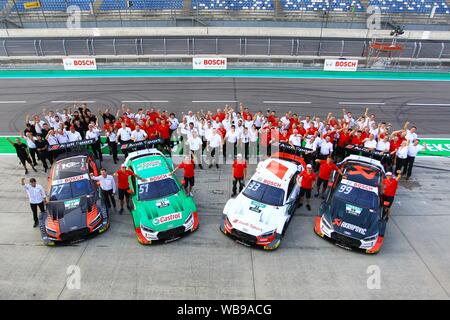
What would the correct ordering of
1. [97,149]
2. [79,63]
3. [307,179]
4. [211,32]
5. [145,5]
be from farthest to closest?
[145,5]
[211,32]
[79,63]
[97,149]
[307,179]

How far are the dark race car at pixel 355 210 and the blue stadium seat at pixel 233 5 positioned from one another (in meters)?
28.9

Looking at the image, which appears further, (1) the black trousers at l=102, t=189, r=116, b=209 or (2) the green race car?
(1) the black trousers at l=102, t=189, r=116, b=209

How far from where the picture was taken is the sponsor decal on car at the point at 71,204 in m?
8.88

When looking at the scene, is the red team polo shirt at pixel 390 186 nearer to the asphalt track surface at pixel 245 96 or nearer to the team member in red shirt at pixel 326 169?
the team member in red shirt at pixel 326 169

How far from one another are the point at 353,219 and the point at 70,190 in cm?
796

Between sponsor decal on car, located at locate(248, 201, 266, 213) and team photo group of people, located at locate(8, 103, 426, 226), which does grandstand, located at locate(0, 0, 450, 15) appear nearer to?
team photo group of people, located at locate(8, 103, 426, 226)

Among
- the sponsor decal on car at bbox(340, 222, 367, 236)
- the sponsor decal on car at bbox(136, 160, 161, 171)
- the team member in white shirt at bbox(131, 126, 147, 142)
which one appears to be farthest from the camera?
the team member in white shirt at bbox(131, 126, 147, 142)

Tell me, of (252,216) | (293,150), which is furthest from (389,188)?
(252,216)

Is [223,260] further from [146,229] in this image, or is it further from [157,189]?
[157,189]

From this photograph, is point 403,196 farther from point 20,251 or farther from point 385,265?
point 20,251

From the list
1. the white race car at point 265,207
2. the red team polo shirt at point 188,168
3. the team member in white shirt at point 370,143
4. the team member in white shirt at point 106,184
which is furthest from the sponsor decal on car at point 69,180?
the team member in white shirt at point 370,143

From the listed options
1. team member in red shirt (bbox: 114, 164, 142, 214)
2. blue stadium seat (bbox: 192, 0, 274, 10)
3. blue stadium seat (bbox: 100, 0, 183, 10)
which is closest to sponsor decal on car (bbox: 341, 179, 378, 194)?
team member in red shirt (bbox: 114, 164, 142, 214)

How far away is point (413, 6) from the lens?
1355 inches

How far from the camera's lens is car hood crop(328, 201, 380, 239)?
8.35 m
